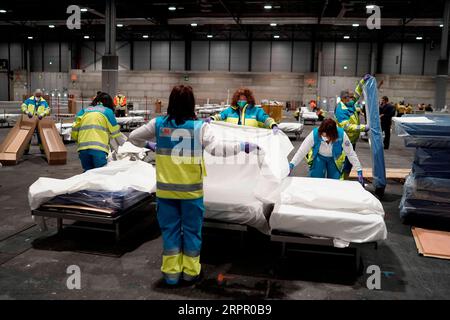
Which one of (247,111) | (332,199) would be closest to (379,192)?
(247,111)

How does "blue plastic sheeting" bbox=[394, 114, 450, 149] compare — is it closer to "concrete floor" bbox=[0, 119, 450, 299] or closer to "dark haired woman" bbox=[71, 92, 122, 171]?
"concrete floor" bbox=[0, 119, 450, 299]

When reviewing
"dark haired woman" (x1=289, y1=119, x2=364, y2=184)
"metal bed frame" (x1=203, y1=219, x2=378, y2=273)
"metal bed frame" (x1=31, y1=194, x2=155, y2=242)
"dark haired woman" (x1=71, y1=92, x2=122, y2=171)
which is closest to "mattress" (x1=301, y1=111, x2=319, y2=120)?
"dark haired woman" (x1=289, y1=119, x2=364, y2=184)

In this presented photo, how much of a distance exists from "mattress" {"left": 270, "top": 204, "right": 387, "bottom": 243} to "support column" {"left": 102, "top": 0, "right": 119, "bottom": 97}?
1960 cm

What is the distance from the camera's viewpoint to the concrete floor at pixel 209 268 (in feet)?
12.5

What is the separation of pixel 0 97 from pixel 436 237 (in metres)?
41.2

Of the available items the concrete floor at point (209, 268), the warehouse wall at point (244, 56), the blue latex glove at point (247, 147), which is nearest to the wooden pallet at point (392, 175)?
the concrete floor at point (209, 268)

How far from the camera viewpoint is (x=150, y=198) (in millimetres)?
5633

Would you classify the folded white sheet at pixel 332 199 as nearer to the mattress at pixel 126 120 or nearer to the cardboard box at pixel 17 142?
the cardboard box at pixel 17 142

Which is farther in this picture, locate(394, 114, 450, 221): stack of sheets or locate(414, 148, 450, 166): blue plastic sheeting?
locate(414, 148, 450, 166): blue plastic sheeting

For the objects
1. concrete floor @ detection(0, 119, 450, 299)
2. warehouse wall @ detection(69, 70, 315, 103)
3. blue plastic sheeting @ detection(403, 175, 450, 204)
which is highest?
warehouse wall @ detection(69, 70, 315, 103)

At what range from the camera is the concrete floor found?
381 cm

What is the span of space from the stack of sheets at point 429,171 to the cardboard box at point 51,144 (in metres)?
8.10
